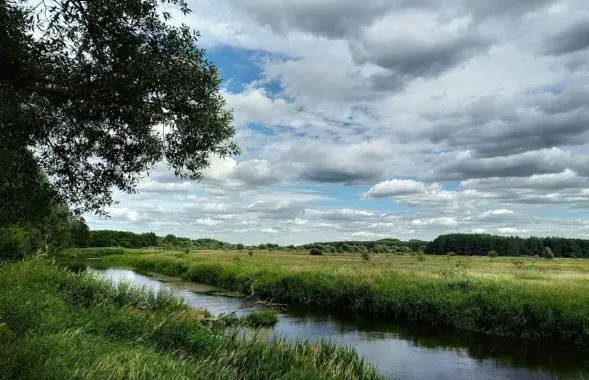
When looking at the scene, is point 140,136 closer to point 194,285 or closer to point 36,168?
point 36,168

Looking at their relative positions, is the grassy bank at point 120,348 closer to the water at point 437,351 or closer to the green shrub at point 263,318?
the water at point 437,351

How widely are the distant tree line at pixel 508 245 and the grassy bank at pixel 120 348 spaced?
130916 mm

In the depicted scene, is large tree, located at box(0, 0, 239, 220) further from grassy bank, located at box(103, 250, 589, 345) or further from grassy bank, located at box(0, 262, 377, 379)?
grassy bank, located at box(103, 250, 589, 345)

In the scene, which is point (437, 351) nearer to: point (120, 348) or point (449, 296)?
point (449, 296)

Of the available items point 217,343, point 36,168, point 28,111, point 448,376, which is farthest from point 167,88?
point 448,376

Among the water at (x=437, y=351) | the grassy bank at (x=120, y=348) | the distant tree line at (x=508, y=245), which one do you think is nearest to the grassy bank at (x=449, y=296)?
Result: the water at (x=437, y=351)

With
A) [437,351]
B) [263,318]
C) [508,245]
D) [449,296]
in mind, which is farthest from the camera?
[508,245]

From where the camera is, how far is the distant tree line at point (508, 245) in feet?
438

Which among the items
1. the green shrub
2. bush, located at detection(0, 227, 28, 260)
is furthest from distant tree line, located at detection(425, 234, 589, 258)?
bush, located at detection(0, 227, 28, 260)

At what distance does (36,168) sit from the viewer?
40.3 feet

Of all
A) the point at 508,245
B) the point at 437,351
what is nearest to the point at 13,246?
the point at 437,351

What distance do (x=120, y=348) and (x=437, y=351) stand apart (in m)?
17.4

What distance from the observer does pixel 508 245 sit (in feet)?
452

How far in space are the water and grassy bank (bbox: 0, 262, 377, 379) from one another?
3.88m
